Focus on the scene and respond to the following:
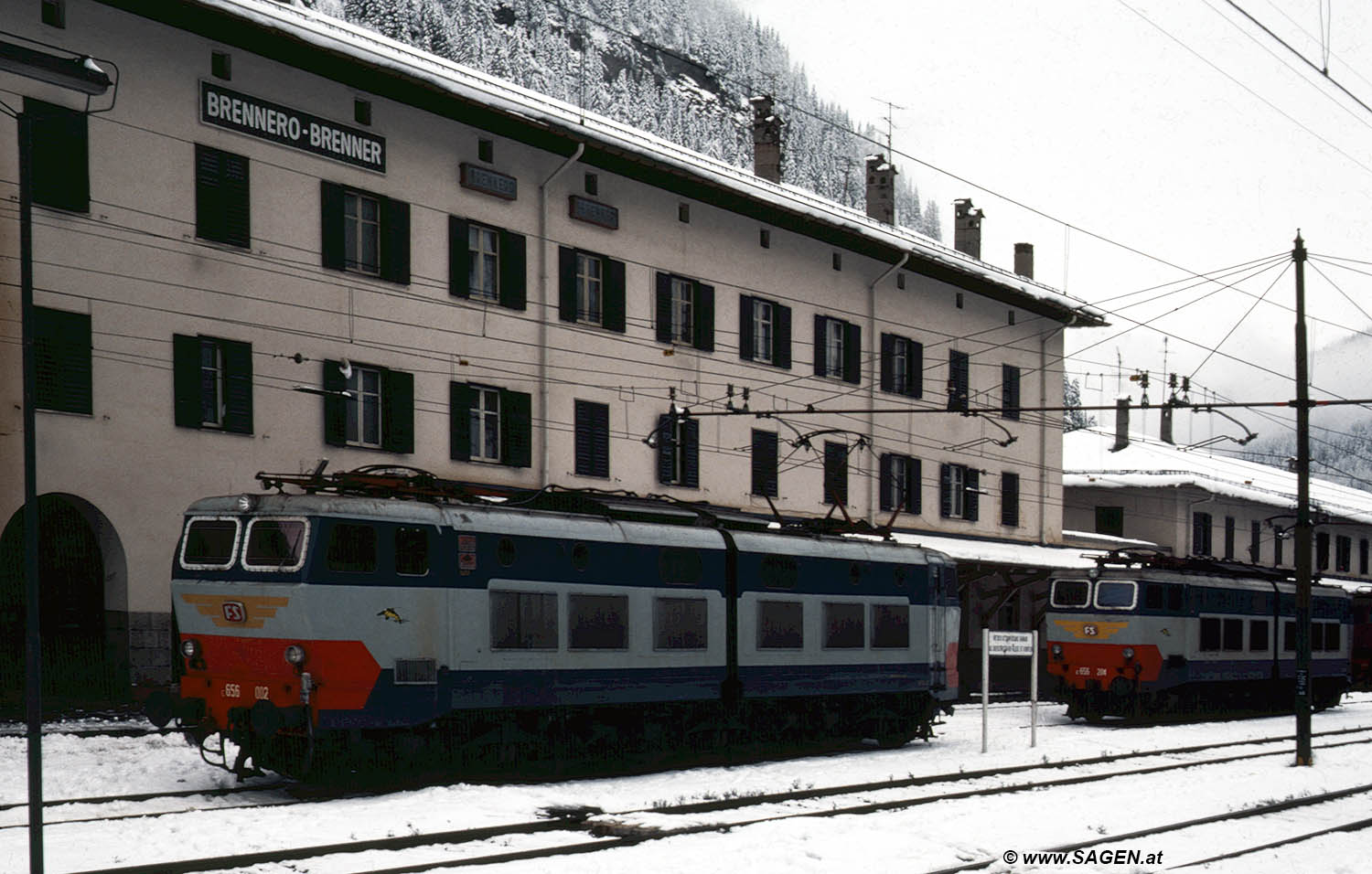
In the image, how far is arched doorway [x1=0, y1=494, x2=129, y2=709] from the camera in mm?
23094

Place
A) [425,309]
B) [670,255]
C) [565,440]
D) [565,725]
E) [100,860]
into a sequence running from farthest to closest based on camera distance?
1. [670,255]
2. [565,440]
3. [425,309]
4. [565,725]
5. [100,860]

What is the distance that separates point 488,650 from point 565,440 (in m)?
13.7

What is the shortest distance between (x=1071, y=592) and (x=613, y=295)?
11.1 meters

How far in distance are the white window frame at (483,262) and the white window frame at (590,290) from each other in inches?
84.4

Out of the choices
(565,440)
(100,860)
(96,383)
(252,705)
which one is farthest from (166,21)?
(100,860)

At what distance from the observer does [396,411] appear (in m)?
27.9

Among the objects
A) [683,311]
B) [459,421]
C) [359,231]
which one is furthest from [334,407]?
[683,311]

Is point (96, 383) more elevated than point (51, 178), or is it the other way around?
point (51, 178)

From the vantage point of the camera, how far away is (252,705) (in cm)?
1602

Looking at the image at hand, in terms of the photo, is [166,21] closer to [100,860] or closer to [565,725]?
[565,725]

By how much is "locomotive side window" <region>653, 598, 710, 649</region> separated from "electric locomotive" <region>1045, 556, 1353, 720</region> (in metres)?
12.1

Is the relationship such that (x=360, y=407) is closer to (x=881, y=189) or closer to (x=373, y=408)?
(x=373, y=408)

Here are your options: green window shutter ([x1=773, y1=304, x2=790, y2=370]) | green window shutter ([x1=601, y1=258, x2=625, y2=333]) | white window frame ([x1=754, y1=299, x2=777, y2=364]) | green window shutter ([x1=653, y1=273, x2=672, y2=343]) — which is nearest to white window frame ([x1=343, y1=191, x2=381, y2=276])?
green window shutter ([x1=601, y1=258, x2=625, y2=333])

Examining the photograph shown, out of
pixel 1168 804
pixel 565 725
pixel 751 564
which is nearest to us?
pixel 1168 804
